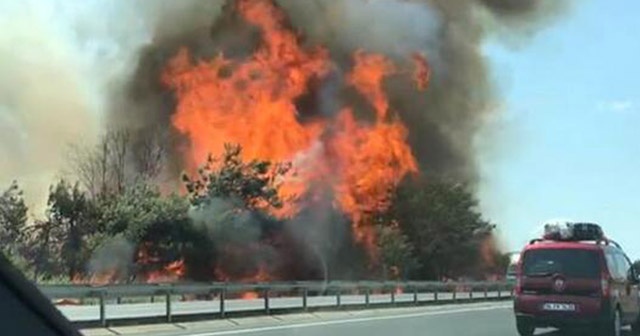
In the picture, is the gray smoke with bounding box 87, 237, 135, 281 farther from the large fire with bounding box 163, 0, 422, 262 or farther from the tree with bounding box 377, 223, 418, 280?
the tree with bounding box 377, 223, 418, 280

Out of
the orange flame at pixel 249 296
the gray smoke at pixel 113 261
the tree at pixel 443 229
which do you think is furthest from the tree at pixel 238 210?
the orange flame at pixel 249 296

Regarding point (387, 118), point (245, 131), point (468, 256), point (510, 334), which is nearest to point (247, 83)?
point (245, 131)

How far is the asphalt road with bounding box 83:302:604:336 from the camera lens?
850 inches

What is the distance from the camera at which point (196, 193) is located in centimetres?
4741

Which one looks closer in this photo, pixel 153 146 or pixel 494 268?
pixel 153 146

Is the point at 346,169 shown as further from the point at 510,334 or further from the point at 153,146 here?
the point at 510,334

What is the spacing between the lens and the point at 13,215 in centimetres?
4522

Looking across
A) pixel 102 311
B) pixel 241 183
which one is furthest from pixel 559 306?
pixel 241 183

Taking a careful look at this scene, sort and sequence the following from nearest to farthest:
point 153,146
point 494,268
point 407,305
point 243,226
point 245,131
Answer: point 407,305 → point 243,226 → point 245,131 → point 153,146 → point 494,268

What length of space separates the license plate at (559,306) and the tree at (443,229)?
1518 inches

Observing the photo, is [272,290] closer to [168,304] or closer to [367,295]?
[168,304]

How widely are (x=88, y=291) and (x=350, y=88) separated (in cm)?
3221

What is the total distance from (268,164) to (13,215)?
10673 mm

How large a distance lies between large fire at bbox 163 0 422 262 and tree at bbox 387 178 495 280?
686cm
